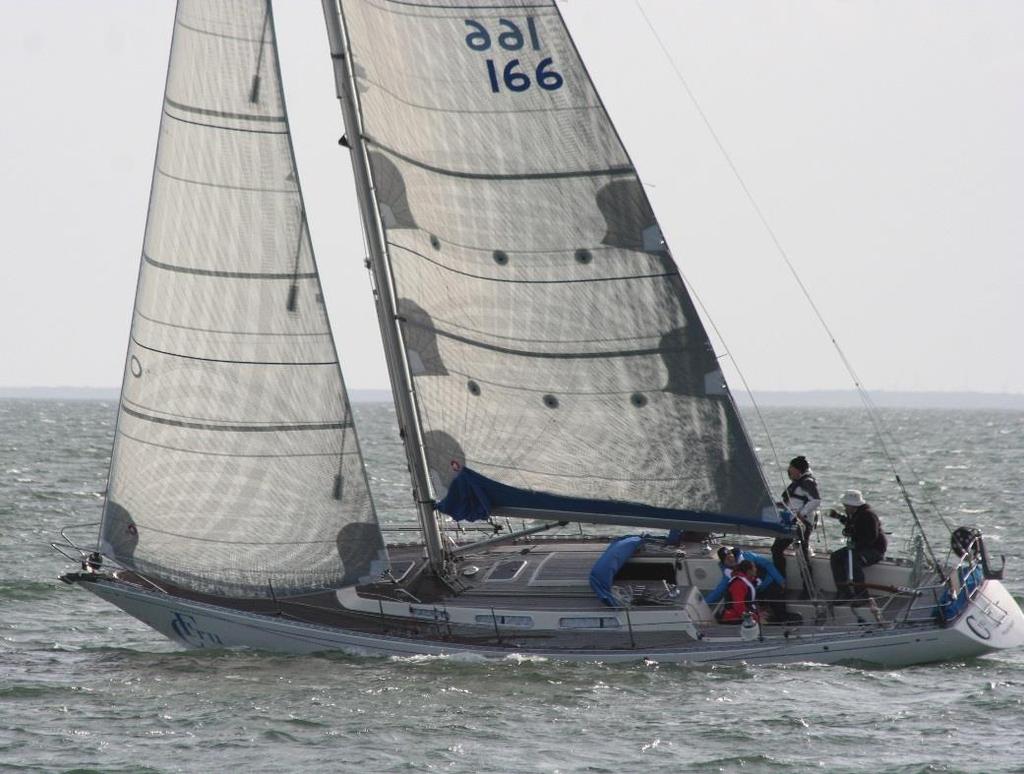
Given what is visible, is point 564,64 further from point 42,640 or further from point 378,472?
point 378,472

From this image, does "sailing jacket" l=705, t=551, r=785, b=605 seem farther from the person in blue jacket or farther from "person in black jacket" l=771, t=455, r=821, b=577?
"person in black jacket" l=771, t=455, r=821, b=577

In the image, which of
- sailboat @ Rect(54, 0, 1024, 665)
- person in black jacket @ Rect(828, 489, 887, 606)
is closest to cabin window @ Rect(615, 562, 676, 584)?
sailboat @ Rect(54, 0, 1024, 665)

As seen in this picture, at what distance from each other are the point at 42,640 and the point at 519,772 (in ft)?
27.3

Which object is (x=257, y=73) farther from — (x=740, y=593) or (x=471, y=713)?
(x=740, y=593)

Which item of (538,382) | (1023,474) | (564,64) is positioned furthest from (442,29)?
(1023,474)

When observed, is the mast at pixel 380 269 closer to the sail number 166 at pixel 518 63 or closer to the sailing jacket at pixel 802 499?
the sail number 166 at pixel 518 63

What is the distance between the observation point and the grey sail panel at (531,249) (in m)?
17.7

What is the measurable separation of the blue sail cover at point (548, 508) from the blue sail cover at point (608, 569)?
0.35 meters

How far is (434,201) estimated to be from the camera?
701 inches

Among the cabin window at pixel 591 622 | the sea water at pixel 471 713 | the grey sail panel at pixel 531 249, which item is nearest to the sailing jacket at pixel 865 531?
the grey sail panel at pixel 531 249

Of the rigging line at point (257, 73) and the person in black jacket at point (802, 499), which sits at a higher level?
the rigging line at point (257, 73)

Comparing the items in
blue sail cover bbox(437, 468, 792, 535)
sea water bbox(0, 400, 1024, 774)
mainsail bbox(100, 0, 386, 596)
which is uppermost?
mainsail bbox(100, 0, 386, 596)

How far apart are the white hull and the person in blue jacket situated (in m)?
0.89

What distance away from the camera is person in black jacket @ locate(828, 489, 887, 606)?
1820cm
